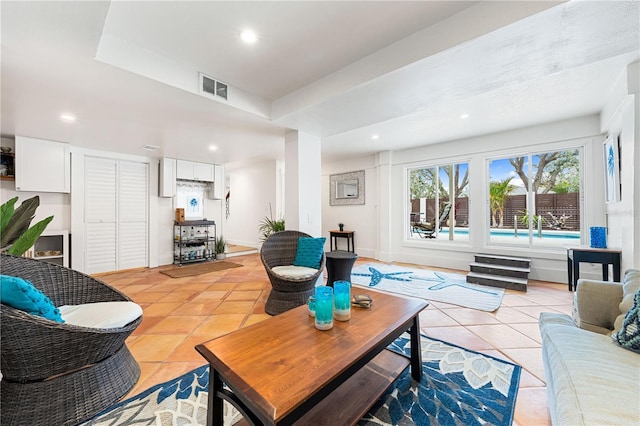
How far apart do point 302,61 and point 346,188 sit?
14.9ft

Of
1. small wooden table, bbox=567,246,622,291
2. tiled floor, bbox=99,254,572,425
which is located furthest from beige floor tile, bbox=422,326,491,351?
small wooden table, bbox=567,246,622,291

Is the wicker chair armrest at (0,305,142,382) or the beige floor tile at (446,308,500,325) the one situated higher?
the wicker chair armrest at (0,305,142,382)

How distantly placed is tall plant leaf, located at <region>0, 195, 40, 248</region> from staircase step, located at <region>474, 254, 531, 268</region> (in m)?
5.64

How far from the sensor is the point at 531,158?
173 inches

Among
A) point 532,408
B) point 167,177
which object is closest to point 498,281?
point 532,408

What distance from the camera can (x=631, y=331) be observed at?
1236mm

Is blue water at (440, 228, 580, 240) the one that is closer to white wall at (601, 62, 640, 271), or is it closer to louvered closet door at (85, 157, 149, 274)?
white wall at (601, 62, 640, 271)

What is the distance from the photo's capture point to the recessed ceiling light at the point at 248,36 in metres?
1.99

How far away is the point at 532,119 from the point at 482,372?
12.9 ft

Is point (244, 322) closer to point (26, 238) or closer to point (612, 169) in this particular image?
point (26, 238)

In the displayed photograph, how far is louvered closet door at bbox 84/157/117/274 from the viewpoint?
15.4ft

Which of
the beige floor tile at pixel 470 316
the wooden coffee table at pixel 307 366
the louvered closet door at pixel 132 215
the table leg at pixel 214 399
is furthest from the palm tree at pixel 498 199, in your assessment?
the louvered closet door at pixel 132 215

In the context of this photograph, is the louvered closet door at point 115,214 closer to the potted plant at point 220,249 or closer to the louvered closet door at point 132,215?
the louvered closet door at point 132,215

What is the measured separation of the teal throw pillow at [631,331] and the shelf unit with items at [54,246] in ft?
21.4
